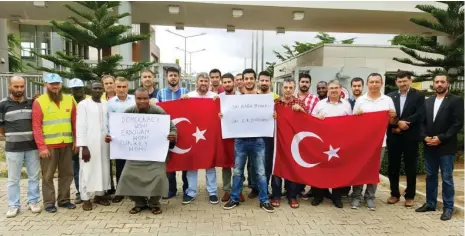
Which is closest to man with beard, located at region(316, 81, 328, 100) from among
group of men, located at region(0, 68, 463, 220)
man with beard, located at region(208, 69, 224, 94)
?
group of men, located at region(0, 68, 463, 220)

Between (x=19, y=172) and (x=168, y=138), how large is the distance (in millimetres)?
1975

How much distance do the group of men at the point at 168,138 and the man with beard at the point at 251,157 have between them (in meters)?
0.01

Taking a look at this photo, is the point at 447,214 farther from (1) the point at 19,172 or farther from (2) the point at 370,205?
(1) the point at 19,172

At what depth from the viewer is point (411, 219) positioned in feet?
16.9

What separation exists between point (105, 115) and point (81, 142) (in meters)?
0.48

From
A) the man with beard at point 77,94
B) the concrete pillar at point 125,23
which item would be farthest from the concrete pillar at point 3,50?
the man with beard at point 77,94

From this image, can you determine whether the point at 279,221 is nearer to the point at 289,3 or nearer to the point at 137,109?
the point at 137,109

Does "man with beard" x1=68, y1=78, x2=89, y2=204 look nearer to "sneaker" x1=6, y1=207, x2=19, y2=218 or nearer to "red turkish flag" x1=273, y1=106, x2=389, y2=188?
"sneaker" x1=6, y1=207, x2=19, y2=218

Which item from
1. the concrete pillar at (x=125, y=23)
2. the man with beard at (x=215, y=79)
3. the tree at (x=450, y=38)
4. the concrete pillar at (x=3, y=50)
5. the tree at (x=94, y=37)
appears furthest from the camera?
the concrete pillar at (x=3, y=50)

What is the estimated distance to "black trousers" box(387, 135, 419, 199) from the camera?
18.3 ft

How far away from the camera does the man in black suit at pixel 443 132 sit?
16.6 feet

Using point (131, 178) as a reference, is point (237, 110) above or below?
above

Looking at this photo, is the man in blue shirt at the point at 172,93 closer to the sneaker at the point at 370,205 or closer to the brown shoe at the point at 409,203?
the sneaker at the point at 370,205

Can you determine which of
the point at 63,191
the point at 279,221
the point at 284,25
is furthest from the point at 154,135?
the point at 284,25
